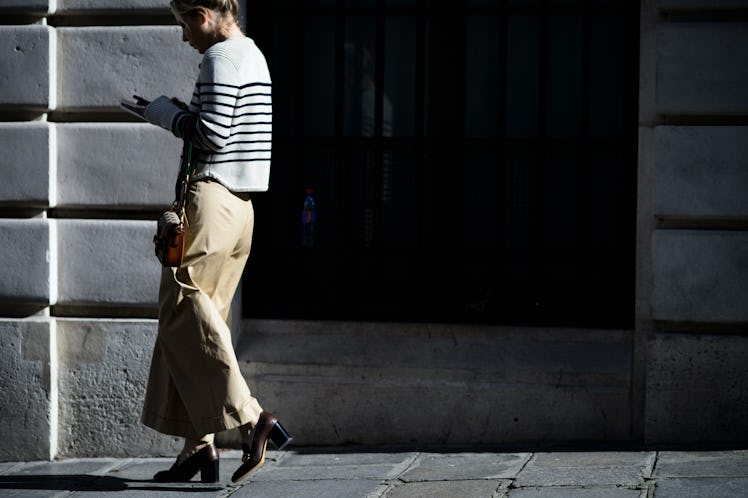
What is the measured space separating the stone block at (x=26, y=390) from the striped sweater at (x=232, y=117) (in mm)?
1692

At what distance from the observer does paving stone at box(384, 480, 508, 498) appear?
459cm

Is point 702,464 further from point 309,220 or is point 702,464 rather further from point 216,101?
point 216,101

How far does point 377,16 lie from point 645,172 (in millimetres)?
1683

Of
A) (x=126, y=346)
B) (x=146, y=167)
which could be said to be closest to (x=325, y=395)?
(x=126, y=346)

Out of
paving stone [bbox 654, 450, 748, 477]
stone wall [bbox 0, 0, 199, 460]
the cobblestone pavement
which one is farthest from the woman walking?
paving stone [bbox 654, 450, 748, 477]

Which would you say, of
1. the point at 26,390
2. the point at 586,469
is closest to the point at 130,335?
the point at 26,390

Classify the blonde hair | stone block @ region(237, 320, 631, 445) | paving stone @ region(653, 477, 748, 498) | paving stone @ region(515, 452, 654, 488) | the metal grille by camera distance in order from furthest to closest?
the metal grille, stone block @ region(237, 320, 631, 445), the blonde hair, paving stone @ region(515, 452, 654, 488), paving stone @ region(653, 477, 748, 498)

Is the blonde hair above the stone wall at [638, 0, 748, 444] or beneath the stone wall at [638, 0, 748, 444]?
above

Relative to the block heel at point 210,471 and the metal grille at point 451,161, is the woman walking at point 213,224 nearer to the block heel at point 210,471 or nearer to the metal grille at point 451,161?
the block heel at point 210,471

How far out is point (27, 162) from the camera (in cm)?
583

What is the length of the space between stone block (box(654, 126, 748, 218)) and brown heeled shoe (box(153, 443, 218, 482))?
7.88ft

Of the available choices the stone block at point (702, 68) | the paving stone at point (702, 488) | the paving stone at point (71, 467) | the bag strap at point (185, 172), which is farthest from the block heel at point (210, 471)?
the stone block at point (702, 68)

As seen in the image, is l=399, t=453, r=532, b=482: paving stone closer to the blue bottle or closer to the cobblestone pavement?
the cobblestone pavement

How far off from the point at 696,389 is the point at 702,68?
1.54 meters
